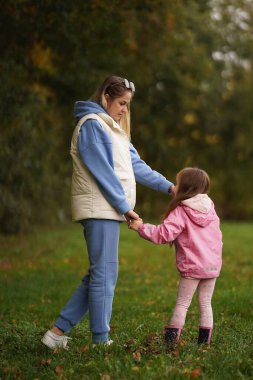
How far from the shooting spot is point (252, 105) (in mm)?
34375

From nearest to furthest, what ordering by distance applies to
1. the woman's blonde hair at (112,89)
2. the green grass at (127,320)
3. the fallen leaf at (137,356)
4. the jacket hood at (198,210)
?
1. the green grass at (127,320)
2. the fallen leaf at (137,356)
3. the jacket hood at (198,210)
4. the woman's blonde hair at (112,89)

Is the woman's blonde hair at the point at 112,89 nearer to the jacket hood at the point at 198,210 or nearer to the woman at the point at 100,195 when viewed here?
the woman at the point at 100,195

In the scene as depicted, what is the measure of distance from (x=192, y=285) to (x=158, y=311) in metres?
2.94

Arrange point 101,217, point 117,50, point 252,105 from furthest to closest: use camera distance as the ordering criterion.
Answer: point 252,105, point 117,50, point 101,217

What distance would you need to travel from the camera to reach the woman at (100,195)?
17.8 ft

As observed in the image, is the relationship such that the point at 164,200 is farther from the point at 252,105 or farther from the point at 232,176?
the point at 252,105

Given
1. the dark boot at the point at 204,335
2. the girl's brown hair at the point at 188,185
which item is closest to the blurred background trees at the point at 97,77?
the girl's brown hair at the point at 188,185

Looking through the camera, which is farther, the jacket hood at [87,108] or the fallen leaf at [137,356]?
the jacket hood at [87,108]

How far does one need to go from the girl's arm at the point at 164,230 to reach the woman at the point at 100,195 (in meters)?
0.14

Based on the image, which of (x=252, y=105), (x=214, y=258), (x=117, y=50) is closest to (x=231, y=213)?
(x=252, y=105)

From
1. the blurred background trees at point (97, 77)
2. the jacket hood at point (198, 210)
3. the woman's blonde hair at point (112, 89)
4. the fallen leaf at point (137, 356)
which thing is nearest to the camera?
the fallen leaf at point (137, 356)

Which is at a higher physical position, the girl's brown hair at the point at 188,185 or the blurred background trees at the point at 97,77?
the blurred background trees at the point at 97,77

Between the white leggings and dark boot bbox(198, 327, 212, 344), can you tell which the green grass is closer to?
dark boot bbox(198, 327, 212, 344)

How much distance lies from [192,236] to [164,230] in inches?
9.1
